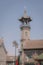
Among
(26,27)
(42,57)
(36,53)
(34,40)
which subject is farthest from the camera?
(26,27)

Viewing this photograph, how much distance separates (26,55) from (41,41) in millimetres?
6351

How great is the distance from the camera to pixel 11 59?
78.2 metres

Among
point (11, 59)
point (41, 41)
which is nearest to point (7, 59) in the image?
point (11, 59)

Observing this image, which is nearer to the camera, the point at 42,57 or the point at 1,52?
the point at 42,57

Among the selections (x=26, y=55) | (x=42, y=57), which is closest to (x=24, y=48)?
(x=26, y=55)

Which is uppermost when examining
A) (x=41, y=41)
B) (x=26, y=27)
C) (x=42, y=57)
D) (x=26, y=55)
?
(x=26, y=27)

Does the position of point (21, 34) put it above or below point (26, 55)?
above

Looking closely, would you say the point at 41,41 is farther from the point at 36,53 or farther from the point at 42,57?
the point at 42,57

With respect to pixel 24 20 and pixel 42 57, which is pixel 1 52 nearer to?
pixel 24 20

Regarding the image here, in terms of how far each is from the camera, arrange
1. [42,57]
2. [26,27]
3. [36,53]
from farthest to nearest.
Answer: [26,27], [36,53], [42,57]

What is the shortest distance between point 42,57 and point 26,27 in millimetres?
35136

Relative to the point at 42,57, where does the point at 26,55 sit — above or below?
above

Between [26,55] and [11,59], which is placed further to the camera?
[11,59]

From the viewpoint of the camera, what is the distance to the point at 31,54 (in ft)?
220
